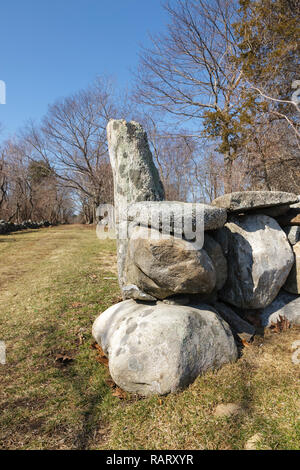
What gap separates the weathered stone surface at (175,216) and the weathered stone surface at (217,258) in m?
0.23

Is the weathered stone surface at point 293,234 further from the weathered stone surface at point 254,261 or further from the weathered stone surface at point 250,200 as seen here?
the weathered stone surface at point 250,200

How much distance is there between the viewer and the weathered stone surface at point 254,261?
3242 millimetres

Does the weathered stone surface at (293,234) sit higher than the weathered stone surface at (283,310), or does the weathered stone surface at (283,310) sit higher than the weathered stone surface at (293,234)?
the weathered stone surface at (293,234)

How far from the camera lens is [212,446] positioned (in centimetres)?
179

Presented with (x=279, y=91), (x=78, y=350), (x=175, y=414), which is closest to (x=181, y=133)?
(x=279, y=91)

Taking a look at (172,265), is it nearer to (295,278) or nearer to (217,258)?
(217,258)

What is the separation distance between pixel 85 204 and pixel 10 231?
19.2 metres

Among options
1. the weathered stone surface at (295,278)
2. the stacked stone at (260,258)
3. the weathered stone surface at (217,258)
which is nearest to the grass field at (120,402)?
the stacked stone at (260,258)

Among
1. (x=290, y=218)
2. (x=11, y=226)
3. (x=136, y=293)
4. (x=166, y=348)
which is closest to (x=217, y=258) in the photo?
(x=136, y=293)

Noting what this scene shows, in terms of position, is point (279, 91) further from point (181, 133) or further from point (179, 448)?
point (179, 448)

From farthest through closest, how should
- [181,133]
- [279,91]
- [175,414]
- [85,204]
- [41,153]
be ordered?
1. [85,204]
2. [41,153]
3. [181,133]
4. [279,91]
5. [175,414]

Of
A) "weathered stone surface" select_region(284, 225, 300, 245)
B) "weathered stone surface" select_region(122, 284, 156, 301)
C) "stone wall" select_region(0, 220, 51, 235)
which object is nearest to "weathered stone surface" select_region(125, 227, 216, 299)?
"weathered stone surface" select_region(122, 284, 156, 301)

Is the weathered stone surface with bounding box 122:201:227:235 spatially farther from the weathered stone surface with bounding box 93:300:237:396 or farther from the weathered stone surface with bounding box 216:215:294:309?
the weathered stone surface with bounding box 93:300:237:396

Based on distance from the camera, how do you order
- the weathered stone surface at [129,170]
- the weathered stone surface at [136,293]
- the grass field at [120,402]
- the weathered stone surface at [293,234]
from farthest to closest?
the weathered stone surface at [129,170], the weathered stone surface at [293,234], the weathered stone surface at [136,293], the grass field at [120,402]
